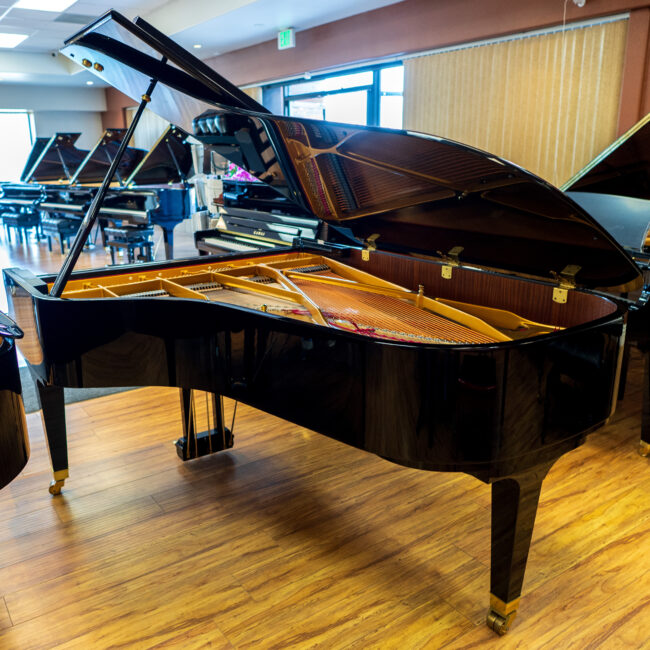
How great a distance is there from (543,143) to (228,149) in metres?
3.75

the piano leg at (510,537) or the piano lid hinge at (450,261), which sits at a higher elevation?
the piano lid hinge at (450,261)

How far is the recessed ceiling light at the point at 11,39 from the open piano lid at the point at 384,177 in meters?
9.16

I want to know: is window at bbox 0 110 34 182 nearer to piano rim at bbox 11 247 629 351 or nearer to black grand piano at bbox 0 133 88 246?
black grand piano at bbox 0 133 88 246

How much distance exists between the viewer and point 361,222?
106 inches

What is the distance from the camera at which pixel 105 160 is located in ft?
26.6

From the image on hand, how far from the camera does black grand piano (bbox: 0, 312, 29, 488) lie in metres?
1.46

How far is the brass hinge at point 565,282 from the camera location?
6.24ft

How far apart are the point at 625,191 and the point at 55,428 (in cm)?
302

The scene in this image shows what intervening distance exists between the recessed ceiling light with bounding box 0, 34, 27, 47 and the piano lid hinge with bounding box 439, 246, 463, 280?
1019 cm

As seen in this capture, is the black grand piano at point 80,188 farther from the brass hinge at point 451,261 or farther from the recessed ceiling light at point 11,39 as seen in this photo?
the brass hinge at point 451,261

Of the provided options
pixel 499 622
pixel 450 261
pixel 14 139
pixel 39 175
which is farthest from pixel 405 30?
pixel 14 139

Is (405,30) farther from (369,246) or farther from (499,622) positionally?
(499,622)

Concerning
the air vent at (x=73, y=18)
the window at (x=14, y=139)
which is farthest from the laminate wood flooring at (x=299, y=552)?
the window at (x=14, y=139)

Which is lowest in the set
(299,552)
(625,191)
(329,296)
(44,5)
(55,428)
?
(299,552)
